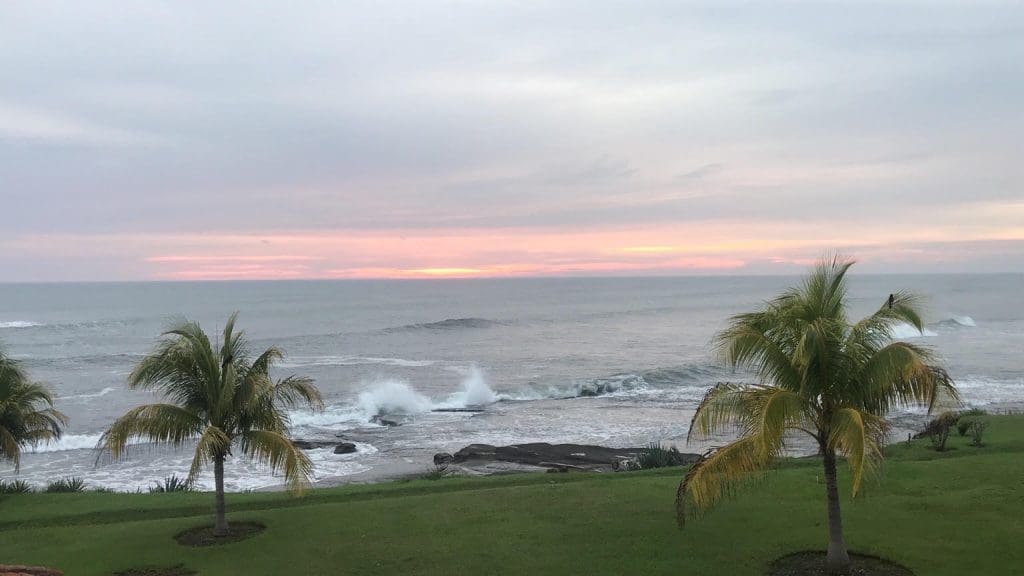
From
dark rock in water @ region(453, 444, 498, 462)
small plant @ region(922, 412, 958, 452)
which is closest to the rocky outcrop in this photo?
dark rock in water @ region(453, 444, 498, 462)

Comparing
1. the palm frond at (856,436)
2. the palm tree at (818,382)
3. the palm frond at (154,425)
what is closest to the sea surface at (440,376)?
the palm tree at (818,382)

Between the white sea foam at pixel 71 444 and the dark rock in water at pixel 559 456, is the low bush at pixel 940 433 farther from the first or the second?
the white sea foam at pixel 71 444

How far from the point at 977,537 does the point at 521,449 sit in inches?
611

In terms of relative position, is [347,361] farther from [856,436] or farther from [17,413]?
[856,436]

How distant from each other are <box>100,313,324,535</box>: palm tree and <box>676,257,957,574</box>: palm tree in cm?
636

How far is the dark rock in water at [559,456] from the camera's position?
21.5 meters

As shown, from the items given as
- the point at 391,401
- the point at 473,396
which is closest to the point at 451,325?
the point at 473,396

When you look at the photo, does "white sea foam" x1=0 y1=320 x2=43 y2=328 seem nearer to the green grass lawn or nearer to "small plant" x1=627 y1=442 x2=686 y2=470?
the green grass lawn

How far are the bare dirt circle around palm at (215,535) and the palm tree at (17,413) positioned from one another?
219 inches

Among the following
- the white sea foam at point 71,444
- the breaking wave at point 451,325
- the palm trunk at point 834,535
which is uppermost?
the breaking wave at point 451,325

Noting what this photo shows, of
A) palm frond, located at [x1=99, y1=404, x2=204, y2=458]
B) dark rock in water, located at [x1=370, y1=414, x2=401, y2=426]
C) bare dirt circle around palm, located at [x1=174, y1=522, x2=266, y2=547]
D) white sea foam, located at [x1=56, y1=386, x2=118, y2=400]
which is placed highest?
palm frond, located at [x1=99, y1=404, x2=204, y2=458]

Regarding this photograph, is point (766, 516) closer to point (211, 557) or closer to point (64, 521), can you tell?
point (211, 557)

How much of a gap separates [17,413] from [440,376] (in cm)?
3365

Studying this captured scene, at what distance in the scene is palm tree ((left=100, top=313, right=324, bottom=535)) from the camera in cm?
1139
